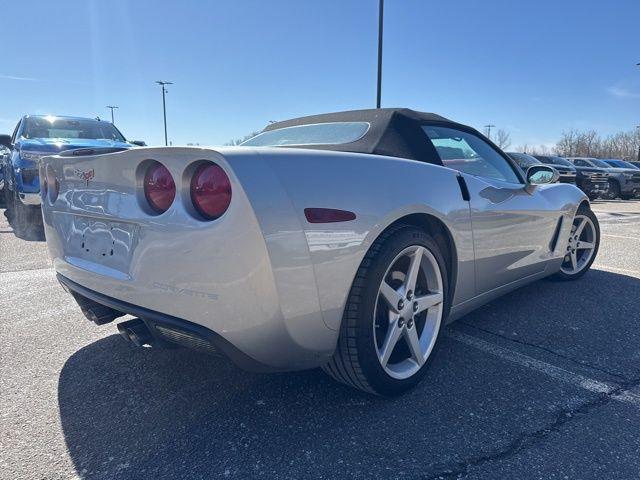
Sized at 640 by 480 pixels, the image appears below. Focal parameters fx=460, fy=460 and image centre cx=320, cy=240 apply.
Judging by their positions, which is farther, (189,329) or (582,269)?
(582,269)

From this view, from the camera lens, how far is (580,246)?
4289 millimetres

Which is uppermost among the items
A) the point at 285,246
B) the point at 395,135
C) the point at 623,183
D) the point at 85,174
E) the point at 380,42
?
the point at 380,42

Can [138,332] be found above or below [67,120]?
below

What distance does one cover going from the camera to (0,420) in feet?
6.30

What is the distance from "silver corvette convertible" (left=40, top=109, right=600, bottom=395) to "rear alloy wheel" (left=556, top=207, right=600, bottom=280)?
1933 millimetres

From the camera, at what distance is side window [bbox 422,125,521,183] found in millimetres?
2771

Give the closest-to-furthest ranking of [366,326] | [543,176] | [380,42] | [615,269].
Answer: [366,326] → [543,176] → [615,269] → [380,42]

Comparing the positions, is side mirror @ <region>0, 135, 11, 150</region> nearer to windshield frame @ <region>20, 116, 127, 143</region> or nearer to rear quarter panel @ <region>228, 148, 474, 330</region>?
windshield frame @ <region>20, 116, 127, 143</region>

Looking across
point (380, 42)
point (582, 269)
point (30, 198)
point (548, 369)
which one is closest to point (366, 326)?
point (548, 369)

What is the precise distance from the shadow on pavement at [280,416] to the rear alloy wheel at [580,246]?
1.54m

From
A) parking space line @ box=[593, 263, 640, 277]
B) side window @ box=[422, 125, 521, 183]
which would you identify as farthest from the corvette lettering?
parking space line @ box=[593, 263, 640, 277]

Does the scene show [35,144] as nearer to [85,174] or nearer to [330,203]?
[85,174]

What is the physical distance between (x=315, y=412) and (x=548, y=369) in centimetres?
131

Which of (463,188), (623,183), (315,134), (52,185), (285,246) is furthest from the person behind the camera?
(623,183)
